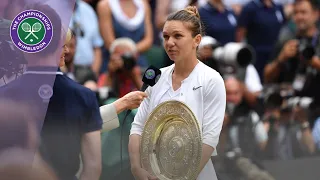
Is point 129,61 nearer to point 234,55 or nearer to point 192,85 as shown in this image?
point 234,55

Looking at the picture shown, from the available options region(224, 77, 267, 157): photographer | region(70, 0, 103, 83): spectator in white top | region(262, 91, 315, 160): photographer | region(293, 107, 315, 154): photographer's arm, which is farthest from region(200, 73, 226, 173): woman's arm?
region(70, 0, 103, 83): spectator in white top

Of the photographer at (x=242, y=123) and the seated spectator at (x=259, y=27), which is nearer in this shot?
the photographer at (x=242, y=123)

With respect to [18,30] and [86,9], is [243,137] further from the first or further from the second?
[86,9]

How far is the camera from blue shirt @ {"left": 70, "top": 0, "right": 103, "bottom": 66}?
24.3 feet

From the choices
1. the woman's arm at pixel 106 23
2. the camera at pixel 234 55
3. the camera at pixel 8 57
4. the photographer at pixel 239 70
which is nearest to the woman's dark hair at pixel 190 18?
the camera at pixel 8 57

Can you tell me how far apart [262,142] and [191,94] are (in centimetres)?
125

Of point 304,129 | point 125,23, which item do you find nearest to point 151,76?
point 304,129

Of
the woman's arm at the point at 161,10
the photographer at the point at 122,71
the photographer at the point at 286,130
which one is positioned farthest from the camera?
the woman's arm at the point at 161,10

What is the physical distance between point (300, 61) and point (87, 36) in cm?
172

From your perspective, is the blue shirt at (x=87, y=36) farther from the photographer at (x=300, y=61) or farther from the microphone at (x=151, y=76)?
the microphone at (x=151, y=76)

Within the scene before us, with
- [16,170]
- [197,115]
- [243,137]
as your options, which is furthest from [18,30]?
[243,137]

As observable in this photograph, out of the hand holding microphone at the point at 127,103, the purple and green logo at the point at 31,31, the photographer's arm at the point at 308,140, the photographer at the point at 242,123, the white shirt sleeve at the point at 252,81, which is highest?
the purple and green logo at the point at 31,31

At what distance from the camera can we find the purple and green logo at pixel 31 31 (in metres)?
4.43

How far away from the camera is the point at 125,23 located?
7.27 meters
